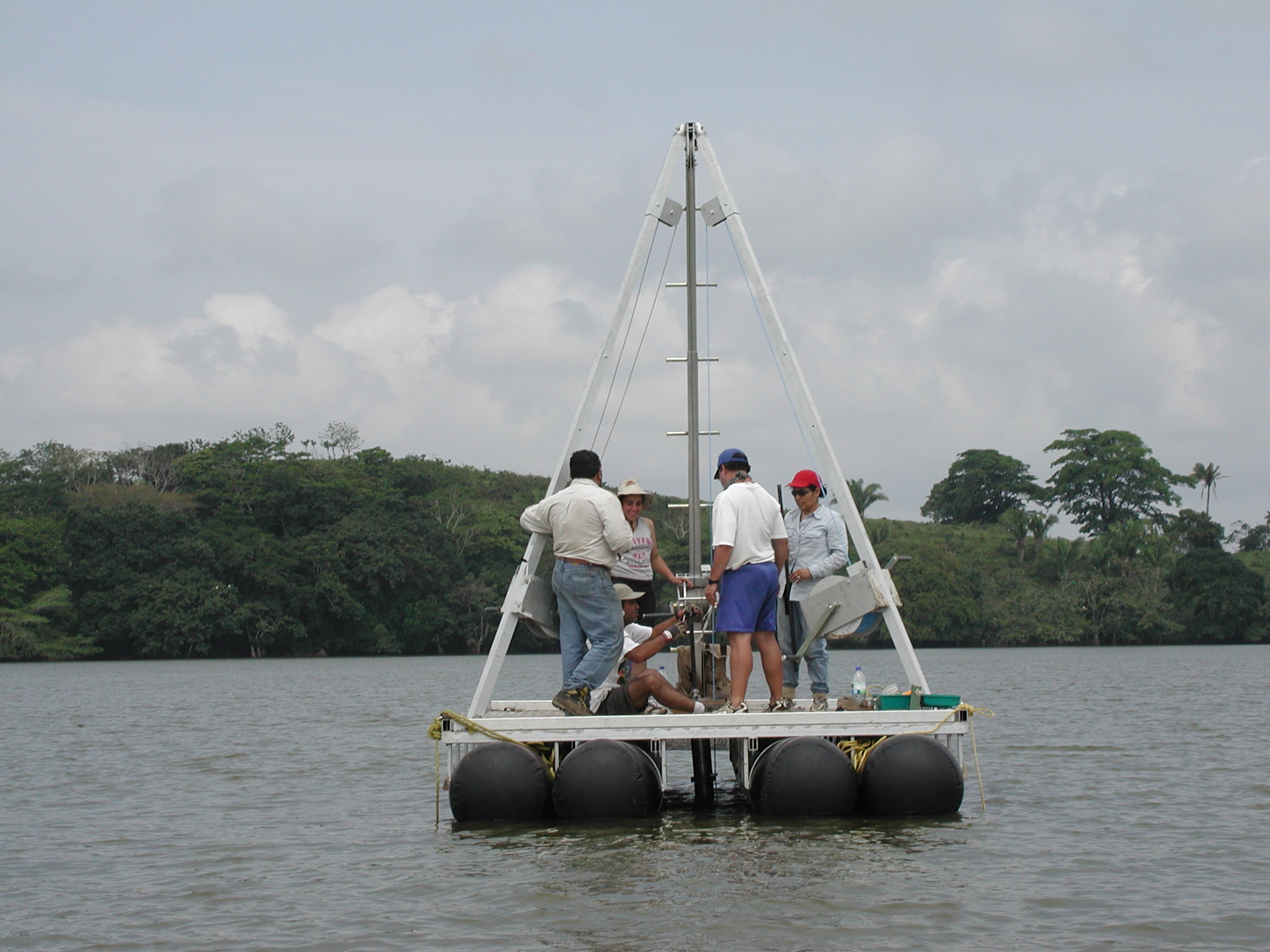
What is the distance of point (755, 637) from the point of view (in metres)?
10.6

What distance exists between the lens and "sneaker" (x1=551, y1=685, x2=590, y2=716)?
1029 centimetres

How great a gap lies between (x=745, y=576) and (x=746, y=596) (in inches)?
5.4

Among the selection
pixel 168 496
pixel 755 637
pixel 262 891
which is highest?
pixel 168 496

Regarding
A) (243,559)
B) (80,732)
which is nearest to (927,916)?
(80,732)

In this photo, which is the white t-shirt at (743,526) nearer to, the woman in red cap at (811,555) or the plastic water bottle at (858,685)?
the woman in red cap at (811,555)

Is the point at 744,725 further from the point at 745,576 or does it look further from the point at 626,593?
the point at 626,593

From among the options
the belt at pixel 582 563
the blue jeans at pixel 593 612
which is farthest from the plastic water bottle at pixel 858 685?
the belt at pixel 582 563

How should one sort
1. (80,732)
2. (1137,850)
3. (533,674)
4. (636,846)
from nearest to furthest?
(636,846) → (1137,850) → (80,732) → (533,674)

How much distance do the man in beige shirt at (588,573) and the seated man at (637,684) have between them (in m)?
0.18

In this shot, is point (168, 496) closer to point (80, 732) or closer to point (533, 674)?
point (533, 674)

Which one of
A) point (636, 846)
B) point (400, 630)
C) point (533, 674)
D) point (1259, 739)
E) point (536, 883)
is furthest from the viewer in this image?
point (400, 630)

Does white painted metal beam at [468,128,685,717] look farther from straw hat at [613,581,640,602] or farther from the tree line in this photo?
the tree line

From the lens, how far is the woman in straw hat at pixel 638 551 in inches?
436

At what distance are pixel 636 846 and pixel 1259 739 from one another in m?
13.8
